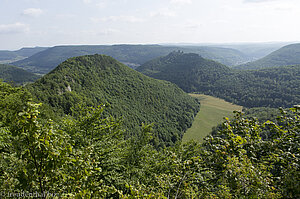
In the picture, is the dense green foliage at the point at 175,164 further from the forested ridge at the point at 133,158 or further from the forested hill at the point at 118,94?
the forested hill at the point at 118,94

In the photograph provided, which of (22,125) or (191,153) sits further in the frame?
(191,153)

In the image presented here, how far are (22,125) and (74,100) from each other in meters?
78.7

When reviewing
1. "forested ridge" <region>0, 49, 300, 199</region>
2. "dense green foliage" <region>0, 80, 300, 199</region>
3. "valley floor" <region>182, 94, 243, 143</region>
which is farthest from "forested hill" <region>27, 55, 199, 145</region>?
"dense green foliage" <region>0, 80, 300, 199</region>

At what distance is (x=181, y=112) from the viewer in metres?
151

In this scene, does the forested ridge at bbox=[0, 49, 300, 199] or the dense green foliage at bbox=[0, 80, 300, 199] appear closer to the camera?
the dense green foliage at bbox=[0, 80, 300, 199]

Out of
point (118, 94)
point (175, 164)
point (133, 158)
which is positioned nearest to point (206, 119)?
point (118, 94)

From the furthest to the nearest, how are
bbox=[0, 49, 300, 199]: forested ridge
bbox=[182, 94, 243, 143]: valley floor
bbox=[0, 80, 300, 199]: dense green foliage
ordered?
bbox=[182, 94, 243, 143]: valley floor → bbox=[0, 49, 300, 199]: forested ridge → bbox=[0, 80, 300, 199]: dense green foliage

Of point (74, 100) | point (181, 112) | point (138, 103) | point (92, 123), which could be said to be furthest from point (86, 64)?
point (92, 123)

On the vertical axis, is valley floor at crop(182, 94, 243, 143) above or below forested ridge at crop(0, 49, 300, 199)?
below

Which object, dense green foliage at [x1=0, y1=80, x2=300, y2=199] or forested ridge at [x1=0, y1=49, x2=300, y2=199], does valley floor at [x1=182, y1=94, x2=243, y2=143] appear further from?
dense green foliage at [x1=0, y1=80, x2=300, y2=199]

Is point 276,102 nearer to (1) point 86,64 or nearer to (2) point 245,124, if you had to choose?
(1) point 86,64

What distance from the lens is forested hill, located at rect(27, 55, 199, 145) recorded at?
259 feet

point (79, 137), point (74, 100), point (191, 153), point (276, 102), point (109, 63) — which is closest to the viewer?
point (79, 137)

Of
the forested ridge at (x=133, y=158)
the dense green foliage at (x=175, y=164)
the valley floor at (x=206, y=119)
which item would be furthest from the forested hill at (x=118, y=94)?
the dense green foliage at (x=175, y=164)
